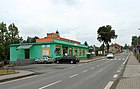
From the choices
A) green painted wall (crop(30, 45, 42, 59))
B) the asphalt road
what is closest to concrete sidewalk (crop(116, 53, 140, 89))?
the asphalt road

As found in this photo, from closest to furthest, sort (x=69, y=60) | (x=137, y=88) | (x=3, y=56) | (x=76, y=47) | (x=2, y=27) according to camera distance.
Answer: (x=137, y=88), (x=69, y=60), (x=76, y=47), (x=3, y=56), (x=2, y=27)

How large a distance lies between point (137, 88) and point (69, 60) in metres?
36.3

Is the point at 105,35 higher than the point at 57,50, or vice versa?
the point at 105,35

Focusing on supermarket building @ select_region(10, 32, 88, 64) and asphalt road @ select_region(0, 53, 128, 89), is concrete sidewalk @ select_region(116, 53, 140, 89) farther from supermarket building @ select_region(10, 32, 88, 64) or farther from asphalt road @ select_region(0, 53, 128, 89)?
supermarket building @ select_region(10, 32, 88, 64)

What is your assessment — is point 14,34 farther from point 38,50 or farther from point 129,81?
point 129,81

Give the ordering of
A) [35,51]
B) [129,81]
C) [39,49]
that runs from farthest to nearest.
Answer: [35,51] < [39,49] < [129,81]

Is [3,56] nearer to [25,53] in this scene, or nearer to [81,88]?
[25,53]

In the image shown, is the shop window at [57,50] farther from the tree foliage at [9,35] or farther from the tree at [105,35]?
the tree at [105,35]

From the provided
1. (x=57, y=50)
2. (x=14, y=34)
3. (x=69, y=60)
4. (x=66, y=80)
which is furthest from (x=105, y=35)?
(x=66, y=80)

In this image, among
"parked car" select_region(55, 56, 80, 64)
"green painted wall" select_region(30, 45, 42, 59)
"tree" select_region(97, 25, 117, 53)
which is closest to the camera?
"parked car" select_region(55, 56, 80, 64)

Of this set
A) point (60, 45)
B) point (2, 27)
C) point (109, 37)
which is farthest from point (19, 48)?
point (109, 37)

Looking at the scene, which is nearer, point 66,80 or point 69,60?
point 66,80

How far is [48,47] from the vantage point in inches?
2249

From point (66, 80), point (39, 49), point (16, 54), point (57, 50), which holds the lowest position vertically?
point (66, 80)
